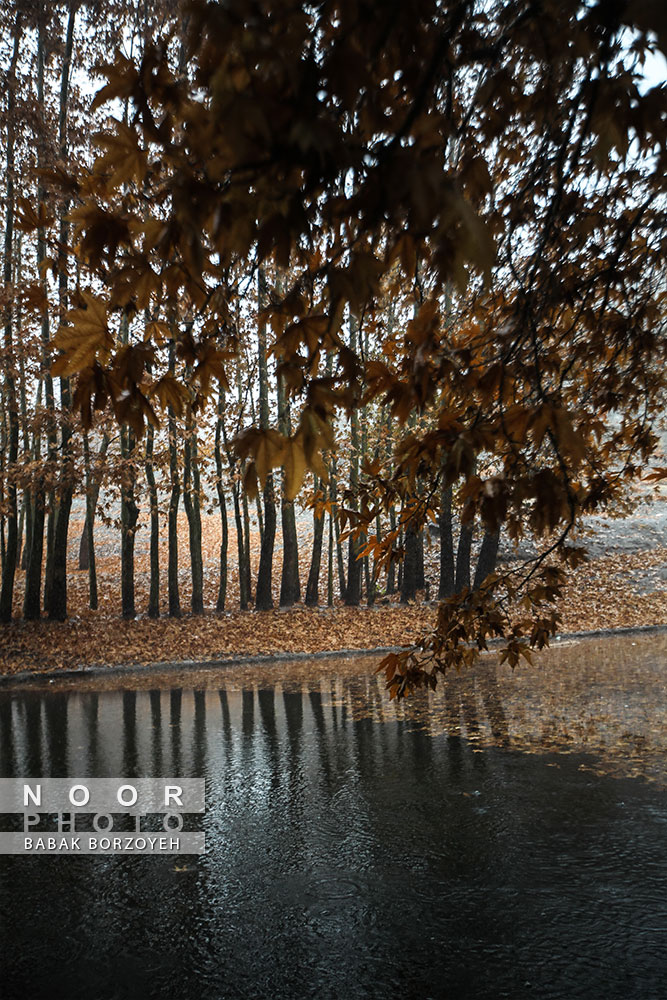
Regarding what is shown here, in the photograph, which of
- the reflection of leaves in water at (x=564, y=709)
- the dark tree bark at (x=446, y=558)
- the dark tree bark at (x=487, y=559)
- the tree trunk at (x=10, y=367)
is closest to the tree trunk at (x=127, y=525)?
the tree trunk at (x=10, y=367)

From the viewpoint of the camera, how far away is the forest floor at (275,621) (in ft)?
51.2

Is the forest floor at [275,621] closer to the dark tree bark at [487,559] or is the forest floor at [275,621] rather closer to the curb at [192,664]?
the curb at [192,664]

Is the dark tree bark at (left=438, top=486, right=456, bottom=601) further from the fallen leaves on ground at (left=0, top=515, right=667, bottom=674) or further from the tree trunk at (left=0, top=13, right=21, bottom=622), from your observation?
the tree trunk at (left=0, top=13, right=21, bottom=622)

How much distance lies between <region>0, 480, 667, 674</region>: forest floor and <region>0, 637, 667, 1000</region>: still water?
3.04 metres

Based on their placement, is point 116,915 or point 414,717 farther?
point 414,717

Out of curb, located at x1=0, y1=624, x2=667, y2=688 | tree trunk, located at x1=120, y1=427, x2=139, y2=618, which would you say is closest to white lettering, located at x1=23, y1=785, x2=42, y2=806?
curb, located at x1=0, y1=624, x2=667, y2=688

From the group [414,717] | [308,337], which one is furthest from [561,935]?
[414,717]

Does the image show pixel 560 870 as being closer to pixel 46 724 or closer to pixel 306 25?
pixel 306 25

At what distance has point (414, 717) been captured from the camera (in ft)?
29.6

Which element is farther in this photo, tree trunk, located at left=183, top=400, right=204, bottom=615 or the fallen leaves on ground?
tree trunk, located at left=183, top=400, right=204, bottom=615

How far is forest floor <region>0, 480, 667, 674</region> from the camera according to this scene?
1562 cm

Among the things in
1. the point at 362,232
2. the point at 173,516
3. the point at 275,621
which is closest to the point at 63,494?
the point at 173,516

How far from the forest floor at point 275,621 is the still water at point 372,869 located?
9.97 ft

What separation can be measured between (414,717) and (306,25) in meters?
8.17
